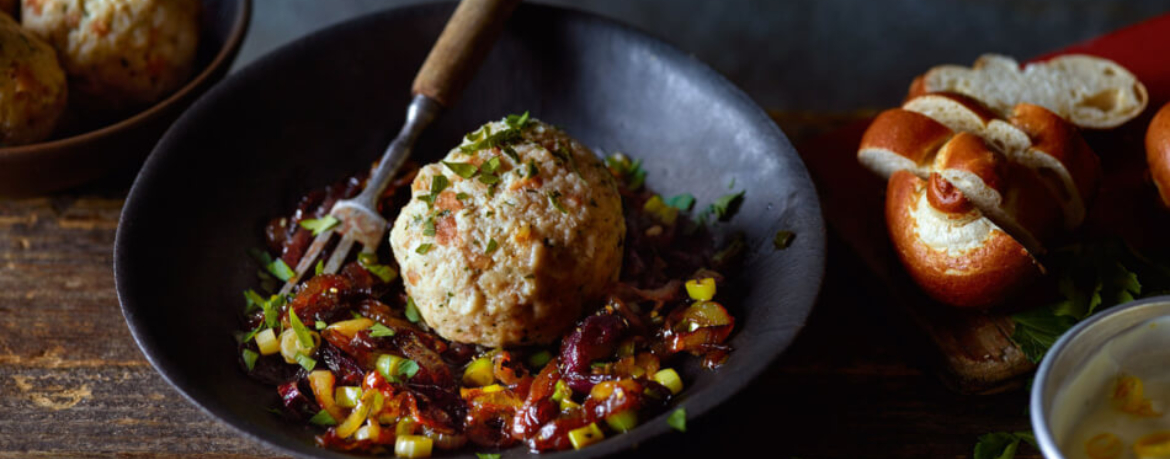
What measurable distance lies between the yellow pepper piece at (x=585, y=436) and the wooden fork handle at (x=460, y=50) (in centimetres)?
123

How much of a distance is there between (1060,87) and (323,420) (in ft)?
8.79

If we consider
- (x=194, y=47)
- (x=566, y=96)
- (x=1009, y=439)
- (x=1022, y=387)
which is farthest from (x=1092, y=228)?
(x=194, y=47)

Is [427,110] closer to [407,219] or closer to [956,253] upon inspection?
[407,219]

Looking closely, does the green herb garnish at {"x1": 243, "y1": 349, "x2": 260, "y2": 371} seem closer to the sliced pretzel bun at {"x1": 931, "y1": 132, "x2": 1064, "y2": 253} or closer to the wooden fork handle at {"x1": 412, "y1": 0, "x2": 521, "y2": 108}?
the wooden fork handle at {"x1": 412, "y1": 0, "x2": 521, "y2": 108}

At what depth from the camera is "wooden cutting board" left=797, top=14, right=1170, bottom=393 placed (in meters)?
2.58

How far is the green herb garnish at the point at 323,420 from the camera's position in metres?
2.30

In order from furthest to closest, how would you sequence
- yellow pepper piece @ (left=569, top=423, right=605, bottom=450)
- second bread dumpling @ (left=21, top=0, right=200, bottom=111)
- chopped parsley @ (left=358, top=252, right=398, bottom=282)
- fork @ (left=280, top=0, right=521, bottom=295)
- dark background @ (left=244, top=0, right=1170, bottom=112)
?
1. dark background @ (left=244, top=0, right=1170, bottom=112)
2. second bread dumpling @ (left=21, top=0, right=200, bottom=111)
3. fork @ (left=280, top=0, right=521, bottom=295)
4. chopped parsley @ (left=358, top=252, right=398, bottom=282)
5. yellow pepper piece @ (left=569, top=423, right=605, bottom=450)

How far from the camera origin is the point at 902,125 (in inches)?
111

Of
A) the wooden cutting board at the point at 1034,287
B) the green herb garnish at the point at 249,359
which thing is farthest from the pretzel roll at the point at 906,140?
the green herb garnish at the point at 249,359

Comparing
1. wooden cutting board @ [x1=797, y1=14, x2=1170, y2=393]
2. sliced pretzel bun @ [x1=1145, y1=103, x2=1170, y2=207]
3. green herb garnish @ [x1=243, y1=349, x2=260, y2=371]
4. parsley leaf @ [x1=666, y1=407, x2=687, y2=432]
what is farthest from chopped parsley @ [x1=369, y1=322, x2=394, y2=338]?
sliced pretzel bun @ [x1=1145, y1=103, x2=1170, y2=207]

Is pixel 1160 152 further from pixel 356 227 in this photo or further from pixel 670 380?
pixel 356 227

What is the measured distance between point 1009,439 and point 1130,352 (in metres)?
0.39

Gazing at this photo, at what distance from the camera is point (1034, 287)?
2723 mm

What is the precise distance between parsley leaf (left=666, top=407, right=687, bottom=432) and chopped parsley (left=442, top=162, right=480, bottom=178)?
32.1 inches
